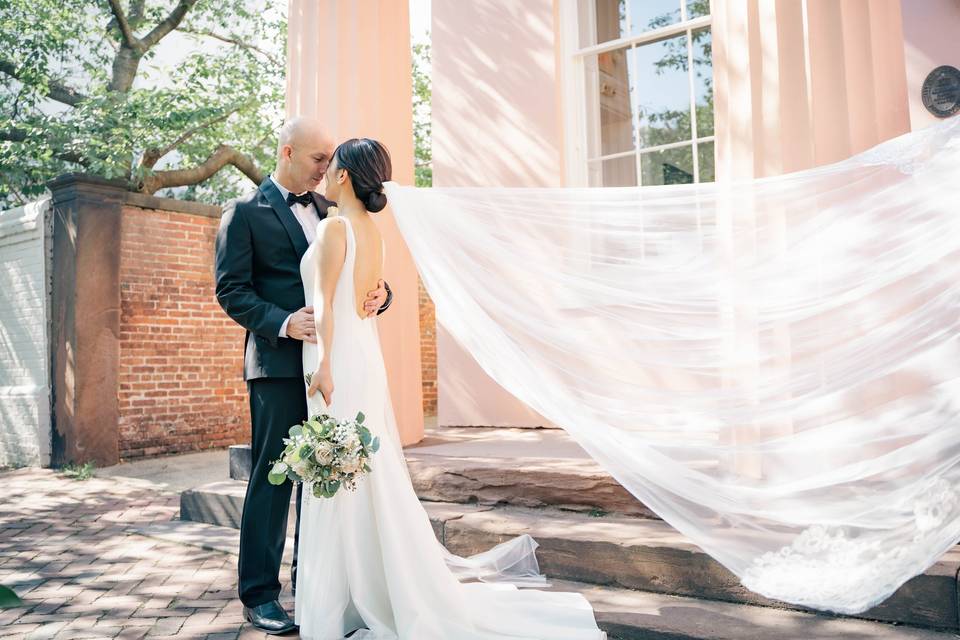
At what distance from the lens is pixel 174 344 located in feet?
27.7

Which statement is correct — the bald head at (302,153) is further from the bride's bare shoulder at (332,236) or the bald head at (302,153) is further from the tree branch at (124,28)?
the tree branch at (124,28)

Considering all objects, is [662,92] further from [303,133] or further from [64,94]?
[64,94]

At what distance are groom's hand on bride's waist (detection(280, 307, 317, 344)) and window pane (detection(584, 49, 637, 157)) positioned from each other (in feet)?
13.2

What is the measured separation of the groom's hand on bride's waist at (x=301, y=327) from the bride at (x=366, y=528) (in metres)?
0.06

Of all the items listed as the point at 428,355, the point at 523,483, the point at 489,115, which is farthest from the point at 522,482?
the point at 428,355

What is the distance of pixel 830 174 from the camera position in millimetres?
2879

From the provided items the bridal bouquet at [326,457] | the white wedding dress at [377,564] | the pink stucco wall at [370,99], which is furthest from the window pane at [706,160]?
the bridal bouquet at [326,457]

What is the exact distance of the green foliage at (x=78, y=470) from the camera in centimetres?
732

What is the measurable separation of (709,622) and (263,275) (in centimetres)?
231

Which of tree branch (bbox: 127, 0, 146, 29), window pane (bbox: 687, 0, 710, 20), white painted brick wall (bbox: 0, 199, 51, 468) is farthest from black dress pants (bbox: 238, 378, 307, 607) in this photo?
tree branch (bbox: 127, 0, 146, 29)

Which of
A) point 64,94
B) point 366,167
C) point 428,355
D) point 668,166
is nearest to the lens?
point 366,167

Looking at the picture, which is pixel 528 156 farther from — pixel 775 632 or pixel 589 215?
pixel 775 632

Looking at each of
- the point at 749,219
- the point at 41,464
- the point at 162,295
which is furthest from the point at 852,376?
the point at 41,464

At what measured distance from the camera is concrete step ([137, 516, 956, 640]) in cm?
269
